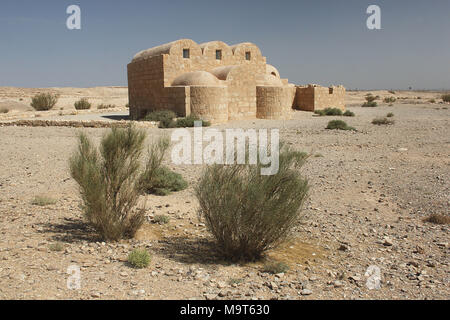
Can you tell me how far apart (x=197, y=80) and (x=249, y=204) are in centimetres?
1380

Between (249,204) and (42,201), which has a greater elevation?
(249,204)

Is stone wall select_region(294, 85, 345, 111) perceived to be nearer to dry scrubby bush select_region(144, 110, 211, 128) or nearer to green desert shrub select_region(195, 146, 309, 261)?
dry scrubby bush select_region(144, 110, 211, 128)

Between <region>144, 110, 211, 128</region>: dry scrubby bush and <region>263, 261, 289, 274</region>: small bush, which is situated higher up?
<region>144, 110, 211, 128</region>: dry scrubby bush

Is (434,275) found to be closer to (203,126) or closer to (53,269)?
(53,269)

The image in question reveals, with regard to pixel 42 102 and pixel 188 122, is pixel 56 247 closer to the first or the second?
pixel 188 122

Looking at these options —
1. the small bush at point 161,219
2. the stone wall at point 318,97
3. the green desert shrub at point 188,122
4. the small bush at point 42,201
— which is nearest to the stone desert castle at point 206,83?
the green desert shrub at point 188,122

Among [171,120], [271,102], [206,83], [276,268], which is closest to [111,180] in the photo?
[276,268]

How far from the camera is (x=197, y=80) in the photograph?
16.7 meters

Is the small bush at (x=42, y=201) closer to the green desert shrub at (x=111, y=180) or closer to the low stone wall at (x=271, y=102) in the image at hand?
the green desert shrub at (x=111, y=180)

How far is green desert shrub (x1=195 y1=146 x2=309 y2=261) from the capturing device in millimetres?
3641

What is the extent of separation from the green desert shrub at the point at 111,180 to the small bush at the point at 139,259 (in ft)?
2.27

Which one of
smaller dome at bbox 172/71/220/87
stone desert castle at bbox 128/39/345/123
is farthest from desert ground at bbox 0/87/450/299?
smaller dome at bbox 172/71/220/87

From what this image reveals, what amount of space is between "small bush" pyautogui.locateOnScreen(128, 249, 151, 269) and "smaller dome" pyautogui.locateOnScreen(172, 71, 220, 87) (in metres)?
13.7
